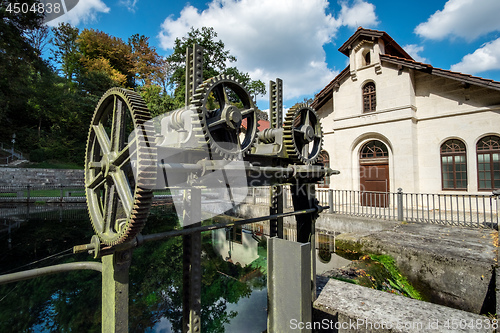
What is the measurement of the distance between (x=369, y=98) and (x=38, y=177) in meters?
24.7

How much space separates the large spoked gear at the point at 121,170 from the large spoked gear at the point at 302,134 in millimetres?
1600

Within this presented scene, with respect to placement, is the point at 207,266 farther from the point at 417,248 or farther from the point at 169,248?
the point at 417,248

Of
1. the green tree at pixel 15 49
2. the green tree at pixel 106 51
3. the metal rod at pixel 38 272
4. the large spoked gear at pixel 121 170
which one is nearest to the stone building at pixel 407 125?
the large spoked gear at pixel 121 170

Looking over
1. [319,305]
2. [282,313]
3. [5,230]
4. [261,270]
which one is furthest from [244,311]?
[5,230]

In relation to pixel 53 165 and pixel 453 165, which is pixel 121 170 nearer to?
pixel 453 165

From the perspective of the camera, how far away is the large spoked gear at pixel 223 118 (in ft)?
6.34

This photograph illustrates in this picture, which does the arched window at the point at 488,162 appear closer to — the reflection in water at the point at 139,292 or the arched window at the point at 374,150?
the arched window at the point at 374,150

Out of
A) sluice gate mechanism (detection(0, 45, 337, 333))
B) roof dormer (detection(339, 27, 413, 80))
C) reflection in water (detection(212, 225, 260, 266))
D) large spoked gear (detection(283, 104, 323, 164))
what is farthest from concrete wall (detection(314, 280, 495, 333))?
roof dormer (detection(339, 27, 413, 80))

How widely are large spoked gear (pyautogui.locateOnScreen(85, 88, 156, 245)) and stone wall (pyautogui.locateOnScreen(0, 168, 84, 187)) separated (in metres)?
23.7

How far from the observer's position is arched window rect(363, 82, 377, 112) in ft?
45.4

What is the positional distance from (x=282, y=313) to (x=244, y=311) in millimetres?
3635

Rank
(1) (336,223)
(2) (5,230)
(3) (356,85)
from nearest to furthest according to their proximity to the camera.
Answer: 1. (2) (5,230)
2. (1) (336,223)
3. (3) (356,85)

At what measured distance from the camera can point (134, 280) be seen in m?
6.21

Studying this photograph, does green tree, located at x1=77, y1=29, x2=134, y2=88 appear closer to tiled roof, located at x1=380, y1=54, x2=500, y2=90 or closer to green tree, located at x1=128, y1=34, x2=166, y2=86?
green tree, located at x1=128, y1=34, x2=166, y2=86
